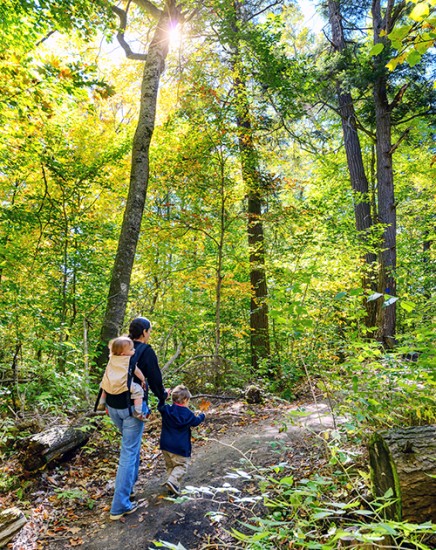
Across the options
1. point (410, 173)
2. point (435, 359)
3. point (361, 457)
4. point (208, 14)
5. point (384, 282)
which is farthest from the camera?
point (410, 173)

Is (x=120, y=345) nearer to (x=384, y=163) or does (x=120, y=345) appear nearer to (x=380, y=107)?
(x=384, y=163)

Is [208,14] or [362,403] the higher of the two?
[208,14]

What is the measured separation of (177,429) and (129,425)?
53cm

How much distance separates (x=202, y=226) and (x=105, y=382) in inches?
203

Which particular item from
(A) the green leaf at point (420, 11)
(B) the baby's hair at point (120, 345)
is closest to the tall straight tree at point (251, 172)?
(B) the baby's hair at point (120, 345)

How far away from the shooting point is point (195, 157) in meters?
7.91

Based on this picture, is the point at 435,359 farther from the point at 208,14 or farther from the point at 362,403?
the point at 208,14

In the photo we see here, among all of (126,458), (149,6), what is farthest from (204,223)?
(126,458)

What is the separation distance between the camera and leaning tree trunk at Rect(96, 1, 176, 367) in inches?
243

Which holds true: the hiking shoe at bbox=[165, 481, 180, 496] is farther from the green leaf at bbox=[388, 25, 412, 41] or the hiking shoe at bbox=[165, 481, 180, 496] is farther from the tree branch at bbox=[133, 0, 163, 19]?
the tree branch at bbox=[133, 0, 163, 19]

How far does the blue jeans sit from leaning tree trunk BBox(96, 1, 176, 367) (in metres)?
2.47

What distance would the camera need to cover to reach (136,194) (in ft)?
21.4

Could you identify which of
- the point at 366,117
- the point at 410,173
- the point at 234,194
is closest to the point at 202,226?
the point at 234,194

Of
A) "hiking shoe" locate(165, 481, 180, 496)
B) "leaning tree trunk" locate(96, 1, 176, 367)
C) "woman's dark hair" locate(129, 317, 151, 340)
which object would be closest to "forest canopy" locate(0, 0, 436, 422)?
"leaning tree trunk" locate(96, 1, 176, 367)
